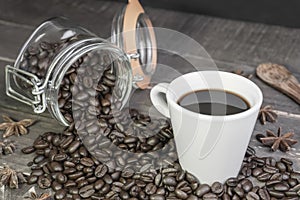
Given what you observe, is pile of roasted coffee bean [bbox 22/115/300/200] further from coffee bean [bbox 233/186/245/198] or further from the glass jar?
the glass jar

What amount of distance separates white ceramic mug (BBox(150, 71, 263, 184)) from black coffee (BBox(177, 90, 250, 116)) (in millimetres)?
11

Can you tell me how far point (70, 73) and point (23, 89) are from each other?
18 cm

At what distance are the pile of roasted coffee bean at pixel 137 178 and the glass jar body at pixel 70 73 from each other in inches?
4.1

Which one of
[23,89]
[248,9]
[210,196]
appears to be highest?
[23,89]

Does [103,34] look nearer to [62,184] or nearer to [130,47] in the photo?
[130,47]

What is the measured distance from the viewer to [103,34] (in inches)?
86.2

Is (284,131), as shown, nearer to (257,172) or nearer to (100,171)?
(257,172)

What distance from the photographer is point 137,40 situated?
6.30 feet

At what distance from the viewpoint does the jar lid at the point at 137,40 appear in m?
1.84

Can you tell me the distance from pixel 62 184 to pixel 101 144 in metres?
0.15

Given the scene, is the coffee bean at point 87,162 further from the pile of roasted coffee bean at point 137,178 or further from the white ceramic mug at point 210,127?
the white ceramic mug at point 210,127

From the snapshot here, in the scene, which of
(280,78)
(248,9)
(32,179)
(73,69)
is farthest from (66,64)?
(248,9)

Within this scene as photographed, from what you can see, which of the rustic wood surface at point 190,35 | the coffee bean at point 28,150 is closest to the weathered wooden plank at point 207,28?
the rustic wood surface at point 190,35

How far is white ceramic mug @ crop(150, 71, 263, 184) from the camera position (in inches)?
54.7
